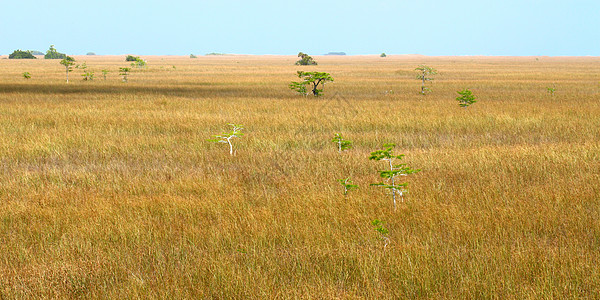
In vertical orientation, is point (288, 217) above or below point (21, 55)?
below

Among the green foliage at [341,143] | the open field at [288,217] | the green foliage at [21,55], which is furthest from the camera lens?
the green foliage at [21,55]

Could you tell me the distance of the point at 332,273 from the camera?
4.44m

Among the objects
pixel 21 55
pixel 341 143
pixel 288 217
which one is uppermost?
pixel 21 55

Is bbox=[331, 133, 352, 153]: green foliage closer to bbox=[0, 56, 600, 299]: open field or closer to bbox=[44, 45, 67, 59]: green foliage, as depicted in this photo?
bbox=[0, 56, 600, 299]: open field

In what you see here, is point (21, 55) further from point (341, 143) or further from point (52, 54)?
point (341, 143)

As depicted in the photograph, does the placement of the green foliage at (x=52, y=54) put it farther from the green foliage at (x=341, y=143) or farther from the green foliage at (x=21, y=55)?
the green foliage at (x=341, y=143)

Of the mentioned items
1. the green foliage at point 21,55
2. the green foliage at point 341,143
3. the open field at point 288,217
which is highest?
the green foliage at point 21,55

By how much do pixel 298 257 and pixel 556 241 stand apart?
8.74 feet

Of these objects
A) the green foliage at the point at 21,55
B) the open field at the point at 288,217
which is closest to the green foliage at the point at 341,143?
the open field at the point at 288,217

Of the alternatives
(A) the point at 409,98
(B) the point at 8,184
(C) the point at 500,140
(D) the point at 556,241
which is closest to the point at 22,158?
(B) the point at 8,184

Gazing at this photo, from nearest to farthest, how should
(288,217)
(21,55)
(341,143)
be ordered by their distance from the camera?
(288,217) < (341,143) < (21,55)

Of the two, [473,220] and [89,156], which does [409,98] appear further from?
[473,220]

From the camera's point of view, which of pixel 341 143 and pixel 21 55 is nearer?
pixel 341 143

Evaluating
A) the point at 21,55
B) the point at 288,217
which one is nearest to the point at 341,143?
the point at 288,217
